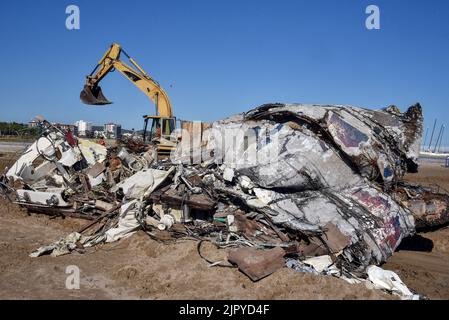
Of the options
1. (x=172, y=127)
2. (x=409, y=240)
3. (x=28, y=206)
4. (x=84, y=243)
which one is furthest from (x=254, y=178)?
(x=172, y=127)

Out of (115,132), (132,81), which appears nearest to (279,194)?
(132,81)

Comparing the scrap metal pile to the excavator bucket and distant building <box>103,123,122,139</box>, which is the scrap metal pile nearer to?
the excavator bucket

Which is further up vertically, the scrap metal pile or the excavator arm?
the excavator arm

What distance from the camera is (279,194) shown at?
253 inches

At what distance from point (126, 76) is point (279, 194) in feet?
29.6

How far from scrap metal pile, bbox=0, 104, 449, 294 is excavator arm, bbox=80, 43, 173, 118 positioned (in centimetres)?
512

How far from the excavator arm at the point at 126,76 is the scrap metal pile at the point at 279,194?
512 cm

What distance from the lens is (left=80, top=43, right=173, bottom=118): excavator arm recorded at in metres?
12.9

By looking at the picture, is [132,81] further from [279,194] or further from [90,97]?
[279,194]

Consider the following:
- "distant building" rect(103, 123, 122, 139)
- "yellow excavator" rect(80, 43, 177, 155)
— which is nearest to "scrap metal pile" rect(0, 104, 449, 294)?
"yellow excavator" rect(80, 43, 177, 155)

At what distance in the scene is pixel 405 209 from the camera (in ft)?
21.7

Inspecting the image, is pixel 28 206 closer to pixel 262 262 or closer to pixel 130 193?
pixel 130 193

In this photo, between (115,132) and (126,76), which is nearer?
(126,76)

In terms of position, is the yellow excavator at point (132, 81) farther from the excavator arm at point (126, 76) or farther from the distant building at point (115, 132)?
the distant building at point (115, 132)
